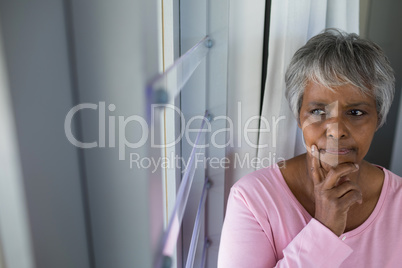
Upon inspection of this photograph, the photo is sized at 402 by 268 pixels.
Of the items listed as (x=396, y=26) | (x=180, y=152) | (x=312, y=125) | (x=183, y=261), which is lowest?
(x=183, y=261)

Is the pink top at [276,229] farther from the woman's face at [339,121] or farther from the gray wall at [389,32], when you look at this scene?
the gray wall at [389,32]

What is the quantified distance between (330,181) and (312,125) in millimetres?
207

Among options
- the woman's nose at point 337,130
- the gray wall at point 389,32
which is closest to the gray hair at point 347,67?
the woman's nose at point 337,130

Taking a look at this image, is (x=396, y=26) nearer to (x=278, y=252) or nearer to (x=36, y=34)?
(x=278, y=252)

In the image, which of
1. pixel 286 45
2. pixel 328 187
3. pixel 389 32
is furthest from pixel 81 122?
pixel 389 32

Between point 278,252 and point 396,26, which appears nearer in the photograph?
point 278,252

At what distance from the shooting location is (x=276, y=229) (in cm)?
128

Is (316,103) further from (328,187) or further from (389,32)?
(389,32)

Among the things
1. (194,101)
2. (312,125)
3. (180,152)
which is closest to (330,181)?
(312,125)

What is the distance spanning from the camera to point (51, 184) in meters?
0.51

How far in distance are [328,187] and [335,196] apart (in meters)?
0.04

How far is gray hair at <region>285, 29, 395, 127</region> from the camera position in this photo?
121cm

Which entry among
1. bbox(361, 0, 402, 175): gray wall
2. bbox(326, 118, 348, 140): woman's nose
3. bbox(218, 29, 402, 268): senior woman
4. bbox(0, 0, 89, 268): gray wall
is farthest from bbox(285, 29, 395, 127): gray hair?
bbox(0, 0, 89, 268): gray wall

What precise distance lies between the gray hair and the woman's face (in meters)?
0.02
